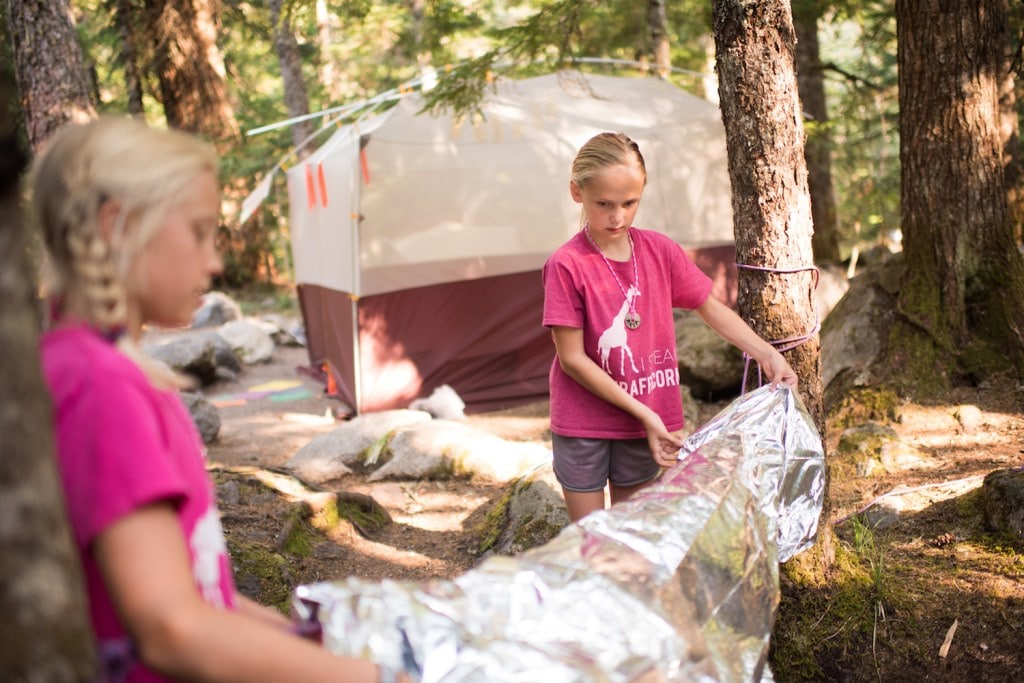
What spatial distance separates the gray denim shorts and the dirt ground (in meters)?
0.75

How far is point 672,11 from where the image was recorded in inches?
585

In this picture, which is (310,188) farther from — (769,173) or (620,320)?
(620,320)

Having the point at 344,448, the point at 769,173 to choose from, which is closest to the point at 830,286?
the point at 344,448

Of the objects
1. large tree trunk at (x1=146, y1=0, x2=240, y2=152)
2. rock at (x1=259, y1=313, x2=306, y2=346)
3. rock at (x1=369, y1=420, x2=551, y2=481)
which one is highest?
large tree trunk at (x1=146, y1=0, x2=240, y2=152)

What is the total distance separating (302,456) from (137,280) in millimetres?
5893

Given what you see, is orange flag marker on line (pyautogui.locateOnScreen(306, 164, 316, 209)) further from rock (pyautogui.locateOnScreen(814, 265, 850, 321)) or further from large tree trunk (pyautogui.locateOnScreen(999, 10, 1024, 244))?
large tree trunk (pyautogui.locateOnScreen(999, 10, 1024, 244))

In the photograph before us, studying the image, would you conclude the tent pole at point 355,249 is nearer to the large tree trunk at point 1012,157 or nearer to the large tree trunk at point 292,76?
the large tree trunk at point 1012,157

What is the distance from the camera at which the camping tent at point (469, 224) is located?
8852 mm

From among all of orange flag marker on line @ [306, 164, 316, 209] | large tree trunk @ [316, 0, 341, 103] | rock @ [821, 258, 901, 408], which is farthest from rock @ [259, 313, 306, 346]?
rock @ [821, 258, 901, 408]

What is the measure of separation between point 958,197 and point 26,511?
5480 millimetres

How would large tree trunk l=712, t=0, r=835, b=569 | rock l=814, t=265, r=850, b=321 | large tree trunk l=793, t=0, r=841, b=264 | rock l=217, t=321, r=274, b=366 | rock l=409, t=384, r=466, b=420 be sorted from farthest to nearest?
rock l=217, t=321, r=274, b=366
large tree trunk l=793, t=0, r=841, b=264
rock l=814, t=265, r=850, b=321
rock l=409, t=384, r=466, b=420
large tree trunk l=712, t=0, r=835, b=569

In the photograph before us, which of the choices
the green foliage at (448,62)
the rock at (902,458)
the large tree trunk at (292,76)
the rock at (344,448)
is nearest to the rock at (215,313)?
the green foliage at (448,62)

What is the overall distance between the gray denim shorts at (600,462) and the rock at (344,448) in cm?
381

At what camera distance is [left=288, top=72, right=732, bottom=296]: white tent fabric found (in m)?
8.86
